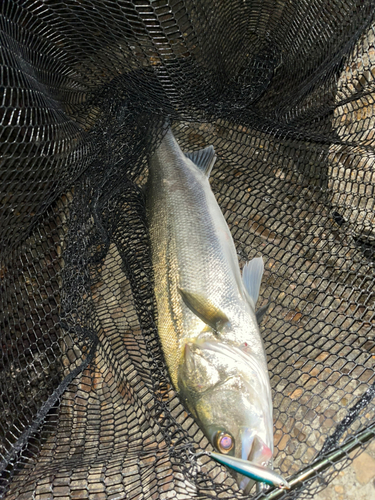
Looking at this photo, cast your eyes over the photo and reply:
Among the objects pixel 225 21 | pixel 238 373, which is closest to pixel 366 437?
pixel 238 373

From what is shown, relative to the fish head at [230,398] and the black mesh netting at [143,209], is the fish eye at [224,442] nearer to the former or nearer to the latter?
the fish head at [230,398]

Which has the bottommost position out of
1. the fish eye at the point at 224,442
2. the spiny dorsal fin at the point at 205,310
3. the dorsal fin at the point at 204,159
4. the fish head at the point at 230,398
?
the fish eye at the point at 224,442

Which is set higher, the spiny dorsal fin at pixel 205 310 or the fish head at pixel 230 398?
the spiny dorsal fin at pixel 205 310

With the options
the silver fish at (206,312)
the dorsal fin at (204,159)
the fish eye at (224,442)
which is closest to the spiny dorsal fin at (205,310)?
the silver fish at (206,312)

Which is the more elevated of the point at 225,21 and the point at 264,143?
the point at 225,21

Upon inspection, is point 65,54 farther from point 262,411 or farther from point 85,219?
point 262,411

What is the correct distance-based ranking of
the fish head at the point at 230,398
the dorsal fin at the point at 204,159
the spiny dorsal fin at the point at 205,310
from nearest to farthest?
the fish head at the point at 230,398, the spiny dorsal fin at the point at 205,310, the dorsal fin at the point at 204,159
